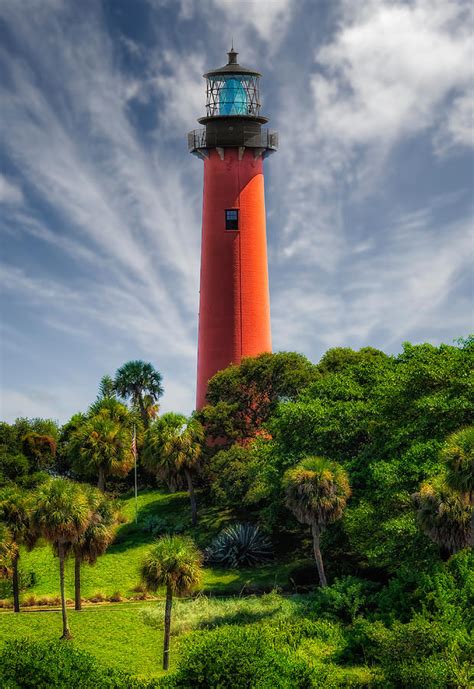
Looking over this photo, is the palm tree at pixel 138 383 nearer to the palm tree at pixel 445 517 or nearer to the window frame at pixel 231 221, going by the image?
the window frame at pixel 231 221

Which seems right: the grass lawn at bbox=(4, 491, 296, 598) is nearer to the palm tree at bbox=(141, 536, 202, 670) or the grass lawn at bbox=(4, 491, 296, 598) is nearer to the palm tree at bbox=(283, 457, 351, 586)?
the palm tree at bbox=(283, 457, 351, 586)

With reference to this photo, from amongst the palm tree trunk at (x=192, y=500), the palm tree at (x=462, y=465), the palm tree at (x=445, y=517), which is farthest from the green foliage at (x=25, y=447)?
the palm tree at (x=462, y=465)

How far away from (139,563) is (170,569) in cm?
1629

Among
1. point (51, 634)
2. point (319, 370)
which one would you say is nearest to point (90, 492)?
point (51, 634)

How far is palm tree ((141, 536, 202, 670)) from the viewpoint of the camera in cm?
3203

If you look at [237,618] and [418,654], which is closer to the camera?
[418,654]

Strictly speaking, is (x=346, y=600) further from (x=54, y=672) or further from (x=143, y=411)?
(x=143, y=411)

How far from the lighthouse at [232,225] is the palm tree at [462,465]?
3150cm

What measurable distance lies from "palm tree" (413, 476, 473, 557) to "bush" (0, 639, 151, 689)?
12260 mm

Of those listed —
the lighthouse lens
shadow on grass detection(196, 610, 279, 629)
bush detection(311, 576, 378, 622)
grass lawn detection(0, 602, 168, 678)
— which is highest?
the lighthouse lens

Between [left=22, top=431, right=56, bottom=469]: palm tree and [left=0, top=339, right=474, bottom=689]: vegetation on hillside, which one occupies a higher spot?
[left=22, top=431, right=56, bottom=469]: palm tree

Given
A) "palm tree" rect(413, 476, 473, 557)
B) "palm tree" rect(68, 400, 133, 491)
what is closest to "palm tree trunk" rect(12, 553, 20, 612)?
"palm tree" rect(68, 400, 133, 491)

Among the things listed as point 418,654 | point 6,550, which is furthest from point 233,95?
point 418,654

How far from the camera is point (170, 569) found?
3203 cm
